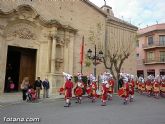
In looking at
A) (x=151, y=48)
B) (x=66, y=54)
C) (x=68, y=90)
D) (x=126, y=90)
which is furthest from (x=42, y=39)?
(x=151, y=48)

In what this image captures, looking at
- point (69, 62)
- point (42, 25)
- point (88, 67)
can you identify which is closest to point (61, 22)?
point (42, 25)

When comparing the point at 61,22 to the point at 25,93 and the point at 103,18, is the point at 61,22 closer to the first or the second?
the point at 103,18

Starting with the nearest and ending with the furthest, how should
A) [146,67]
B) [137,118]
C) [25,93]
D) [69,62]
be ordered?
[137,118] → [25,93] → [69,62] → [146,67]

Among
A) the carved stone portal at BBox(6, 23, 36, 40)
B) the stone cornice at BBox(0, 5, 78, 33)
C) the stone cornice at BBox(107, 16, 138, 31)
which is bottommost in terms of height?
the carved stone portal at BBox(6, 23, 36, 40)

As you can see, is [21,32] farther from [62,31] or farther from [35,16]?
[62,31]

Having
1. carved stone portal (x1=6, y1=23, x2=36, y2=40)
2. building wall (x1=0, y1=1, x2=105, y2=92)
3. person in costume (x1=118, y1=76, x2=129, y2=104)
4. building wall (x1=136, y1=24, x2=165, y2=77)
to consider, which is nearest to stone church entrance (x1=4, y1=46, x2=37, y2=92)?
building wall (x1=0, y1=1, x2=105, y2=92)

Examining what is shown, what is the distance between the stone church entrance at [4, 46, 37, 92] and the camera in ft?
69.1

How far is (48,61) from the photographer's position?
68.9 ft

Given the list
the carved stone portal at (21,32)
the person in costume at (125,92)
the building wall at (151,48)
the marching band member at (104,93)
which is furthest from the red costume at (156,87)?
the building wall at (151,48)

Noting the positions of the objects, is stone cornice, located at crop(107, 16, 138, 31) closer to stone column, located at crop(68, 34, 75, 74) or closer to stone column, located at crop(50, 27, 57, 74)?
stone column, located at crop(68, 34, 75, 74)

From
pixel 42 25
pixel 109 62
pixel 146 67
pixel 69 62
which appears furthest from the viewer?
pixel 146 67

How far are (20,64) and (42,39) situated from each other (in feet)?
9.39

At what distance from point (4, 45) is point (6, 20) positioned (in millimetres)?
1909

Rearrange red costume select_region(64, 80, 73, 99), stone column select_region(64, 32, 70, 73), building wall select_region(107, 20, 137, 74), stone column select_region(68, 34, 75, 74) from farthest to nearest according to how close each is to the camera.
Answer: building wall select_region(107, 20, 137, 74), stone column select_region(68, 34, 75, 74), stone column select_region(64, 32, 70, 73), red costume select_region(64, 80, 73, 99)
